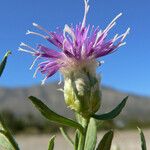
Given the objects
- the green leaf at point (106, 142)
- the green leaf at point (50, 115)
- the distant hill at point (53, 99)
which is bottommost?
the green leaf at point (106, 142)

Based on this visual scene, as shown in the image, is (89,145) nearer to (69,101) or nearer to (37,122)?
(69,101)

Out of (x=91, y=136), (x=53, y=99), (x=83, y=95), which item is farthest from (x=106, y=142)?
(x=53, y=99)

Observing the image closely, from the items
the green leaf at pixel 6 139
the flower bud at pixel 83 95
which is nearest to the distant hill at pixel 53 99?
the green leaf at pixel 6 139

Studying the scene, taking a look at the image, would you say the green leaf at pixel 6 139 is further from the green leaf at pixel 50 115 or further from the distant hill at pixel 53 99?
the distant hill at pixel 53 99

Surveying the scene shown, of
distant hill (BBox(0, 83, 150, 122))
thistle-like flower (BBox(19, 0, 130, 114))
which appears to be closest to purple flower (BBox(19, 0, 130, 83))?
thistle-like flower (BBox(19, 0, 130, 114))

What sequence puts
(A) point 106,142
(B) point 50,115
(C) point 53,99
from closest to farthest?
(B) point 50,115, (A) point 106,142, (C) point 53,99

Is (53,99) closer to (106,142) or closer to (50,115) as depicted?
(106,142)
